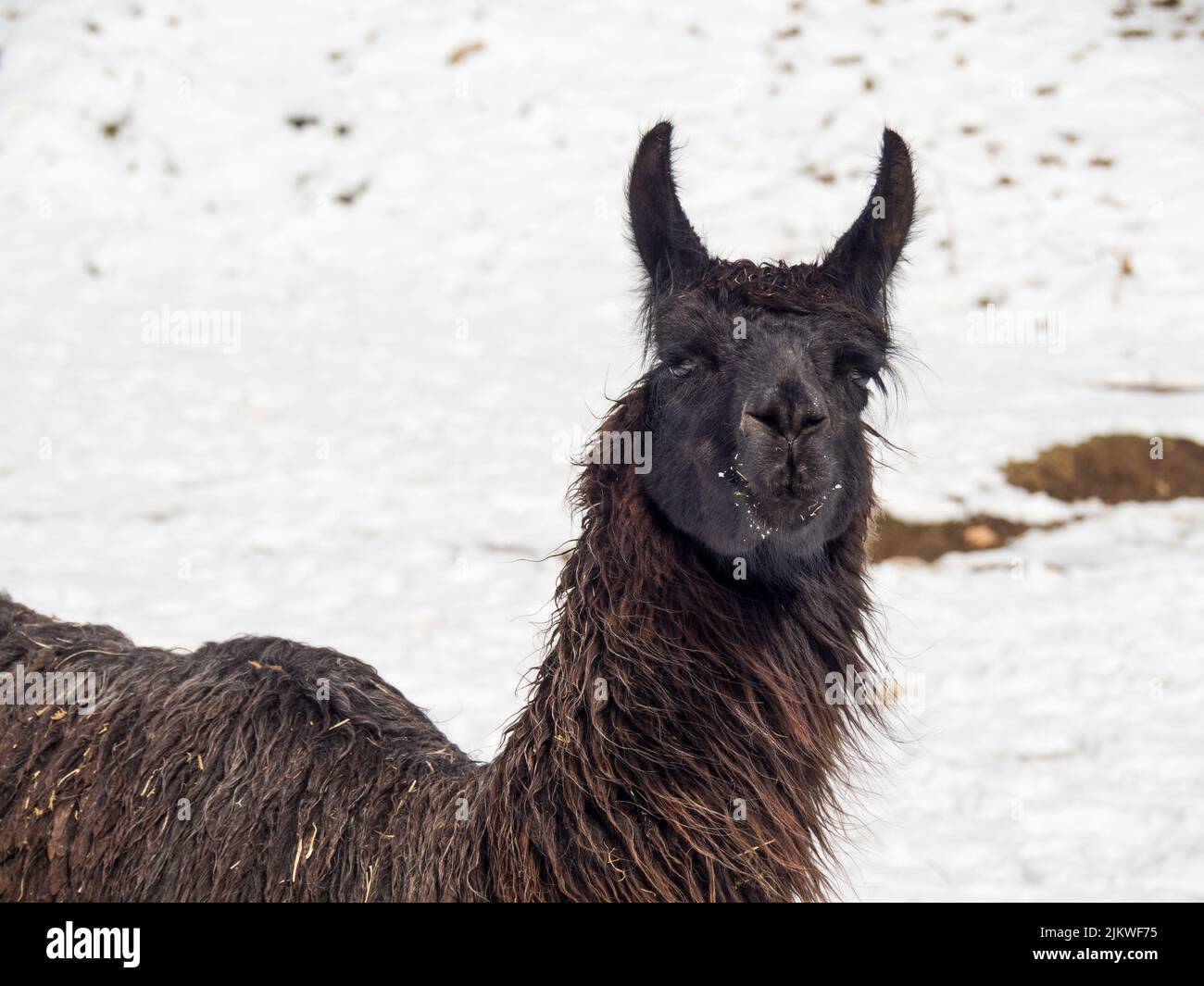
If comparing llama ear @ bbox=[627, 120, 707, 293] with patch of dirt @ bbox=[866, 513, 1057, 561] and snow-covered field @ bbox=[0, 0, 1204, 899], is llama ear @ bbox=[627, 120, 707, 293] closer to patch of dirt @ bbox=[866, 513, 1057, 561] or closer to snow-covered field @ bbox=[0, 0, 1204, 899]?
snow-covered field @ bbox=[0, 0, 1204, 899]

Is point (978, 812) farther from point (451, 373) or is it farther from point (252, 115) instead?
point (252, 115)

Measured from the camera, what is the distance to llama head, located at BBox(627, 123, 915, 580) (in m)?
2.56

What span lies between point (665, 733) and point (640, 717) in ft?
0.22

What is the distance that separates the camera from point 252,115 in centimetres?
1193

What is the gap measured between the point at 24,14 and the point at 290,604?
9.28m

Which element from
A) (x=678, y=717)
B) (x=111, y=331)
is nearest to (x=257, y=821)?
(x=678, y=717)

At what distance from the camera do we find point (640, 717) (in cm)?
259

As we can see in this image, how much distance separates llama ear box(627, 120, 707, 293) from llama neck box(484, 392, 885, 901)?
1.78 feet

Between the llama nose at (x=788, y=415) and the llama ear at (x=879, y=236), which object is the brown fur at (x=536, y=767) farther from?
the llama ear at (x=879, y=236)

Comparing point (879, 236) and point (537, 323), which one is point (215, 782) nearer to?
point (879, 236)

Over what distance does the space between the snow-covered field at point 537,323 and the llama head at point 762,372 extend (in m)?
1.53

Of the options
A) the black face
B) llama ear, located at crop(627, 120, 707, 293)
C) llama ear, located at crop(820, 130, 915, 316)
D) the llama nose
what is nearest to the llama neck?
the black face

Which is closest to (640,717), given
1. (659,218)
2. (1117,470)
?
(659,218)
